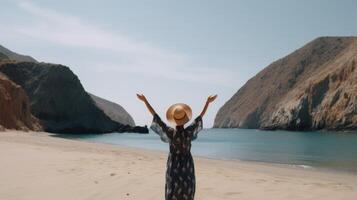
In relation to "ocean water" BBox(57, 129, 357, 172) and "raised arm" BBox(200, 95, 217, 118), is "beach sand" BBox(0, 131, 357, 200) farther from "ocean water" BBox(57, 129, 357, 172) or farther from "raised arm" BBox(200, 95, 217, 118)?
"ocean water" BBox(57, 129, 357, 172)

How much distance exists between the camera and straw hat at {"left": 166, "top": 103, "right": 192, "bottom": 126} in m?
5.61

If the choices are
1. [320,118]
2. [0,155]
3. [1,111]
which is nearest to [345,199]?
[0,155]

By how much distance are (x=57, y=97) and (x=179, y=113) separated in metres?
112

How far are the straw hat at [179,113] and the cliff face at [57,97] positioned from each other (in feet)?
343

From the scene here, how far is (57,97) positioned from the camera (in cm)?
11338

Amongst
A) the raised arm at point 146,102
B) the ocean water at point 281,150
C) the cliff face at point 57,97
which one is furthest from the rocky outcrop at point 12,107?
the raised arm at point 146,102

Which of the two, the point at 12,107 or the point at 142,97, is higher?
the point at 12,107

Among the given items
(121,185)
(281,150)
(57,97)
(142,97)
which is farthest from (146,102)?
(57,97)

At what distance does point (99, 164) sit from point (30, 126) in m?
63.3

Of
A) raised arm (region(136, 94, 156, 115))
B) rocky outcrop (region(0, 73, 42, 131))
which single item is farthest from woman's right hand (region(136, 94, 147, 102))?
rocky outcrop (region(0, 73, 42, 131))

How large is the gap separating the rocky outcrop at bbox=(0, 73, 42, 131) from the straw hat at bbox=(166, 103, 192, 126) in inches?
2064

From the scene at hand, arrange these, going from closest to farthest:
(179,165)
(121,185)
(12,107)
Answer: (179,165)
(121,185)
(12,107)

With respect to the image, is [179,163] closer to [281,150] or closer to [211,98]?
[211,98]

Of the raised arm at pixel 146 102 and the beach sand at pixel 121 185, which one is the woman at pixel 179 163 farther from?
the beach sand at pixel 121 185
